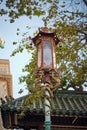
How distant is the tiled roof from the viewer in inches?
407

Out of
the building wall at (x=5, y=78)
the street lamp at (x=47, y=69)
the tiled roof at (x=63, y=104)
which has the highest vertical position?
the street lamp at (x=47, y=69)

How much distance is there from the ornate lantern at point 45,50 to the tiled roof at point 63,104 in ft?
10.4

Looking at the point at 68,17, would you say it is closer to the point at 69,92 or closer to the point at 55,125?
the point at 69,92

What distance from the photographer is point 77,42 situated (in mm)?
14008

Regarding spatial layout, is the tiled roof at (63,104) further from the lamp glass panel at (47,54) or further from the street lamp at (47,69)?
the lamp glass panel at (47,54)

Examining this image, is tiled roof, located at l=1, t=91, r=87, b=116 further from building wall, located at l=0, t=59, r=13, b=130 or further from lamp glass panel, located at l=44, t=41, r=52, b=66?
building wall, located at l=0, t=59, r=13, b=130

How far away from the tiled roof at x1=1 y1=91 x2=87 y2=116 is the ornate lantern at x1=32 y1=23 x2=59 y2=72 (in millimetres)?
3177

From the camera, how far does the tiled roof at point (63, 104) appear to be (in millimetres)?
10331

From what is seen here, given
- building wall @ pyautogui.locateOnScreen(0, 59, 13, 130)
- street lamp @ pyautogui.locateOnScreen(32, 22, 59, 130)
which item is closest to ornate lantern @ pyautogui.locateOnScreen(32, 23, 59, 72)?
street lamp @ pyautogui.locateOnScreen(32, 22, 59, 130)

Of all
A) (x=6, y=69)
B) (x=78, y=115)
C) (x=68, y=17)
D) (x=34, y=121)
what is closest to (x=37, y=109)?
(x=34, y=121)

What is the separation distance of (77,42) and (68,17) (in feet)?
3.43

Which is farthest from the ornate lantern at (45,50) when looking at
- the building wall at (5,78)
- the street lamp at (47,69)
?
the building wall at (5,78)

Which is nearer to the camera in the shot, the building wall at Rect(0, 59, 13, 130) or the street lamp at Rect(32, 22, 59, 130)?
the street lamp at Rect(32, 22, 59, 130)

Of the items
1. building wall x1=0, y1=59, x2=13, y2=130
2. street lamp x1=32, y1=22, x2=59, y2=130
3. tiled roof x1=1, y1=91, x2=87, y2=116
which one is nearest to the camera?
street lamp x1=32, y1=22, x2=59, y2=130
